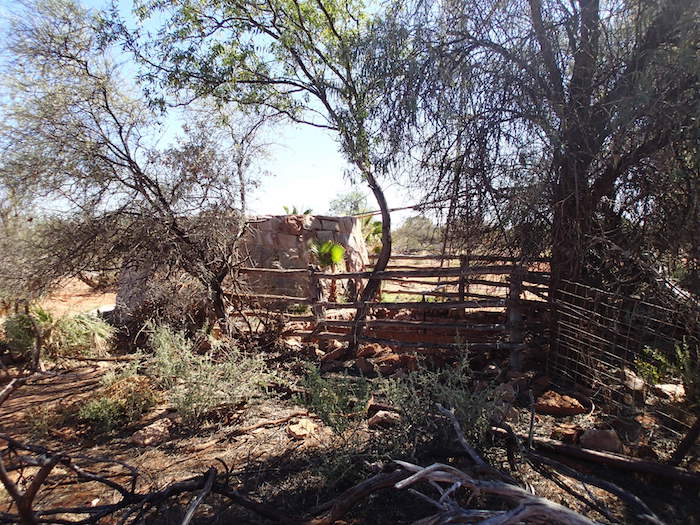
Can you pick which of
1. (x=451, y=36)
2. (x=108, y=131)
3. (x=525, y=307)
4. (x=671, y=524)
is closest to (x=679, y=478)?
(x=671, y=524)

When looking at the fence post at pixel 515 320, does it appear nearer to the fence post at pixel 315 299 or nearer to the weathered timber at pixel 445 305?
the weathered timber at pixel 445 305

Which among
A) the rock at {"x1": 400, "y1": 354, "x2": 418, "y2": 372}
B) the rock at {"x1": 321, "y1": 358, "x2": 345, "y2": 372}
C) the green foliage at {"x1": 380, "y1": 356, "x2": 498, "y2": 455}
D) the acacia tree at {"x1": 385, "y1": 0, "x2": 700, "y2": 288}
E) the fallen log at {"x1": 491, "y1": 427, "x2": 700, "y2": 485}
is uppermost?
the acacia tree at {"x1": 385, "y1": 0, "x2": 700, "y2": 288}

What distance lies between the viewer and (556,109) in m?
3.98

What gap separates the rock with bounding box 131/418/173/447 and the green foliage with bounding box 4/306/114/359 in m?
3.41

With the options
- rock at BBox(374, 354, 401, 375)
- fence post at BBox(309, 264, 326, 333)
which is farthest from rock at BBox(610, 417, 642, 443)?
fence post at BBox(309, 264, 326, 333)

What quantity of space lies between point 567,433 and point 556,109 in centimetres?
267

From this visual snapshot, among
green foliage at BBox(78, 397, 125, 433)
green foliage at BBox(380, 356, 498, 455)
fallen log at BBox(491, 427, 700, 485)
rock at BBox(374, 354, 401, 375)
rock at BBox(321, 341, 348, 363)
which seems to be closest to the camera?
fallen log at BBox(491, 427, 700, 485)

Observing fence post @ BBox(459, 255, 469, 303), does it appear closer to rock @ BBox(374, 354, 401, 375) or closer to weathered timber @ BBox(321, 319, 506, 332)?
weathered timber @ BBox(321, 319, 506, 332)

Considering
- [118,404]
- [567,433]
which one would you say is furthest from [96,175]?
[567,433]

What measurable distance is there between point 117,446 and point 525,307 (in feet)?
15.1

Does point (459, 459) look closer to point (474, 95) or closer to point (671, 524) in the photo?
point (671, 524)

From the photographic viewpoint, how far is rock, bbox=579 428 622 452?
3.32m

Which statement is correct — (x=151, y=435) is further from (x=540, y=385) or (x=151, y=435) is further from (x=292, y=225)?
(x=292, y=225)

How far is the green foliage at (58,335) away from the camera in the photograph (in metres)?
6.88
